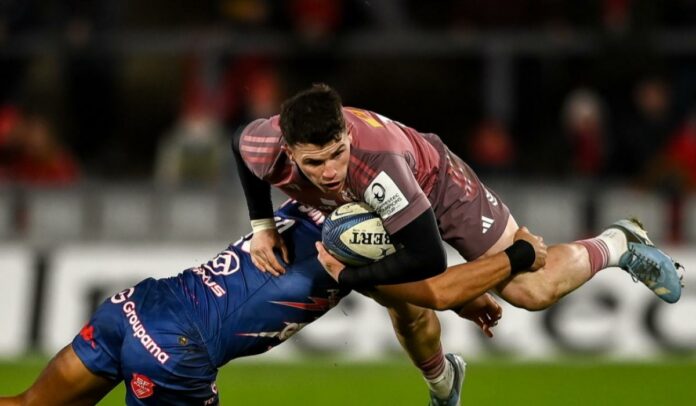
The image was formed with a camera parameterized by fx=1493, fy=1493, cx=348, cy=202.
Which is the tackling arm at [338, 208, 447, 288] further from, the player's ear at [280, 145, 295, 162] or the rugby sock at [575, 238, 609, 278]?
the rugby sock at [575, 238, 609, 278]

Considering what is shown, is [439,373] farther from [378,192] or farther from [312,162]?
[312,162]

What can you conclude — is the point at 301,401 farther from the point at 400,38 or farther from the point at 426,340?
the point at 400,38

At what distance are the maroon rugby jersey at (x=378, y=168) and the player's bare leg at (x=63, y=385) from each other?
1.28m

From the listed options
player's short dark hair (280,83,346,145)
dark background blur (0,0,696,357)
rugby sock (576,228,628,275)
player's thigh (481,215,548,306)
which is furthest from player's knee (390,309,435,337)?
dark background blur (0,0,696,357)

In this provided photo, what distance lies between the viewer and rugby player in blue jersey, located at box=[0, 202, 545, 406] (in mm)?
7082

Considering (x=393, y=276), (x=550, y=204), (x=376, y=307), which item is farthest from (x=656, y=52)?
(x=393, y=276)

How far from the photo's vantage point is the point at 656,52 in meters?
13.9

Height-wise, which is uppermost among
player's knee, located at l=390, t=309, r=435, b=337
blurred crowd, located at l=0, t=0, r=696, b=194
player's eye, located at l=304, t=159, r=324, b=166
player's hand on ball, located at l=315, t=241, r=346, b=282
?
player's eye, located at l=304, t=159, r=324, b=166

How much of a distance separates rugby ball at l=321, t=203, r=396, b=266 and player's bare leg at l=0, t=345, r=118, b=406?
1.32 m

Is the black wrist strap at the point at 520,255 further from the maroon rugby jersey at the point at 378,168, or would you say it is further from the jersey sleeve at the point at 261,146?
the jersey sleeve at the point at 261,146

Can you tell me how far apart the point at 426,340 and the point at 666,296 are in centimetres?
127

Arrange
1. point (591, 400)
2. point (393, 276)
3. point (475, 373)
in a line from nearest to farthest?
point (393, 276) < point (591, 400) < point (475, 373)

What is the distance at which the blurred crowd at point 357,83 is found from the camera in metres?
13.5

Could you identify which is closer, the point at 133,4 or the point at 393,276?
the point at 393,276
